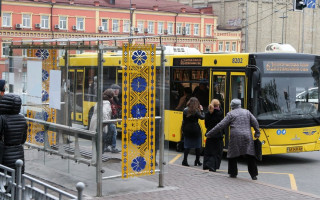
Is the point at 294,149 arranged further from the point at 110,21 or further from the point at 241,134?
the point at 110,21

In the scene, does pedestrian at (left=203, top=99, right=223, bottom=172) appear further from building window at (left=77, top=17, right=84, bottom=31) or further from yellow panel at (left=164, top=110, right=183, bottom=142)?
building window at (left=77, top=17, right=84, bottom=31)

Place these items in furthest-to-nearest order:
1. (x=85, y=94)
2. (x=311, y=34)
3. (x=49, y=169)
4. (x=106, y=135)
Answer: (x=311, y=34)
(x=49, y=169)
(x=85, y=94)
(x=106, y=135)

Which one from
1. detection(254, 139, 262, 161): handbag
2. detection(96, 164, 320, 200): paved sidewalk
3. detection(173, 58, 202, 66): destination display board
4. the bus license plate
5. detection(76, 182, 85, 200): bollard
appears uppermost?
detection(173, 58, 202, 66): destination display board

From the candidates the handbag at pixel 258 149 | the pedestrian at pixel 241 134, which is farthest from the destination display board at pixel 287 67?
the handbag at pixel 258 149

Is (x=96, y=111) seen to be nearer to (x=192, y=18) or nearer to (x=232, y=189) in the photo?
(x=232, y=189)

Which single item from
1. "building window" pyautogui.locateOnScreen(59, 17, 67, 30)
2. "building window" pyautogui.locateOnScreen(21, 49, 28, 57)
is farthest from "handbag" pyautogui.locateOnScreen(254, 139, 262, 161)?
"building window" pyautogui.locateOnScreen(59, 17, 67, 30)

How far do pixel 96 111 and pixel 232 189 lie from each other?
2.79m

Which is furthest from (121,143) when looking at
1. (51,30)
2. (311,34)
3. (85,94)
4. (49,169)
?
(311,34)

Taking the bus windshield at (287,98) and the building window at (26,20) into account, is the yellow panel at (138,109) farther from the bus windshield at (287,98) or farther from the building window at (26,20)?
the building window at (26,20)

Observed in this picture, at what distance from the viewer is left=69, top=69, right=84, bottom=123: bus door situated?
456 inches

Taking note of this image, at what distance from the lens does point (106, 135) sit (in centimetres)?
986

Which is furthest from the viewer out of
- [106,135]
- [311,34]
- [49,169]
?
[311,34]

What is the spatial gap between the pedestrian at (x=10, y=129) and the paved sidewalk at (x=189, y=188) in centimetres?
157

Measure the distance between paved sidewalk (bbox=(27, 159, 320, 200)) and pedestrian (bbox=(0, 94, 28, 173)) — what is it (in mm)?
1571
